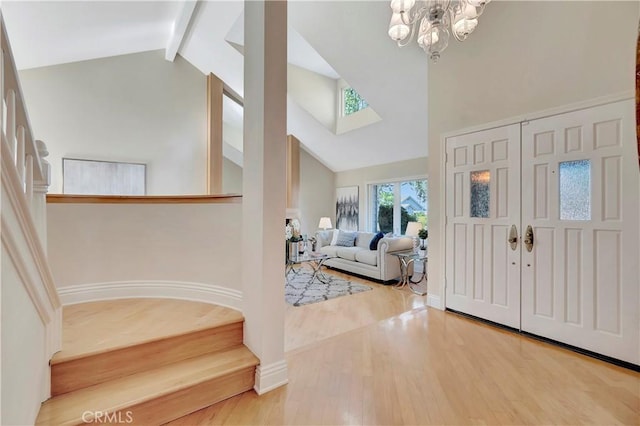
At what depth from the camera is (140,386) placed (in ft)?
5.37

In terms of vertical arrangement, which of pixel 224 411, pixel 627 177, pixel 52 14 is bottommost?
pixel 224 411

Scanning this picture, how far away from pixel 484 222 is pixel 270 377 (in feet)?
8.38

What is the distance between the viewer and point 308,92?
19.9 ft

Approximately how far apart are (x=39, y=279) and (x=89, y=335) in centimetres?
72

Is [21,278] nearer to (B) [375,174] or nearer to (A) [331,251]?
(A) [331,251]

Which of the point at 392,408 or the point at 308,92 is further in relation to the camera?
the point at 308,92

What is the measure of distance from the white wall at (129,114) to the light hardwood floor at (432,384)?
14.3ft

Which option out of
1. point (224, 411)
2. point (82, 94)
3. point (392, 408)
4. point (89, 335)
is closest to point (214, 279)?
point (89, 335)

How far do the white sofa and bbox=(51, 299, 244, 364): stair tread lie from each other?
10.4 ft

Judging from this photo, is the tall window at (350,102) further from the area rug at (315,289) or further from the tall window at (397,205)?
the area rug at (315,289)

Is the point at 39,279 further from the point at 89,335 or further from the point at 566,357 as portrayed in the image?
the point at 566,357

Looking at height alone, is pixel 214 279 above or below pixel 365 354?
above

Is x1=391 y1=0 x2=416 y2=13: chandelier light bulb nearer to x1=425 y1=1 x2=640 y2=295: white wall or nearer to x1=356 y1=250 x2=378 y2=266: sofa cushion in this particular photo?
x1=425 y1=1 x2=640 y2=295: white wall

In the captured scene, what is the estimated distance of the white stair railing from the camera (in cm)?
98
